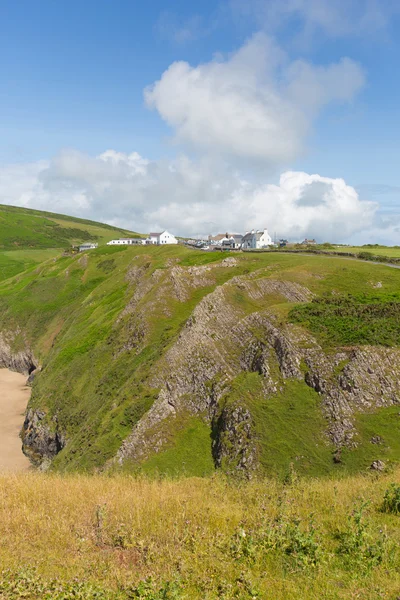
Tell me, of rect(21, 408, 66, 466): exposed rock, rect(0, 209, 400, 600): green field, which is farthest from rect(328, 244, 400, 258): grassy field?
rect(21, 408, 66, 466): exposed rock

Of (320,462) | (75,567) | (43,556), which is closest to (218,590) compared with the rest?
(75,567)

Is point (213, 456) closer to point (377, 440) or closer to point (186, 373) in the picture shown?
point (186, 373)

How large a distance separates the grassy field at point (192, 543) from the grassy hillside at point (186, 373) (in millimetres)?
13630

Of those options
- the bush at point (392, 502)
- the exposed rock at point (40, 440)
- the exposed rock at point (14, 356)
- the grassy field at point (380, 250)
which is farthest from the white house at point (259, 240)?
the bush at point (392, 502)

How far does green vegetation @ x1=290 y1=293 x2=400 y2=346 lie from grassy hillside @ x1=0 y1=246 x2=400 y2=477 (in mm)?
273

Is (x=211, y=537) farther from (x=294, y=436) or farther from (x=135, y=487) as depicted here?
(x=294, y=436)

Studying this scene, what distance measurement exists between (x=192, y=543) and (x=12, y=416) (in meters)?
72.7

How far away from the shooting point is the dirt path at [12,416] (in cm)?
5426

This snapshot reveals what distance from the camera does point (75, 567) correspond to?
1017 cm

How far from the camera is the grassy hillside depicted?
29.0 m

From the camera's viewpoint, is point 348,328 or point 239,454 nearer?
point 239,454

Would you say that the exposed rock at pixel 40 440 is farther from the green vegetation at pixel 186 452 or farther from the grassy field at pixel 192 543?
the grassy field at pixel 192 543

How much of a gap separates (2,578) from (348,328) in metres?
32.6

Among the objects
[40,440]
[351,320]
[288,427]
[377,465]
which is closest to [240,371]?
[288,427]
